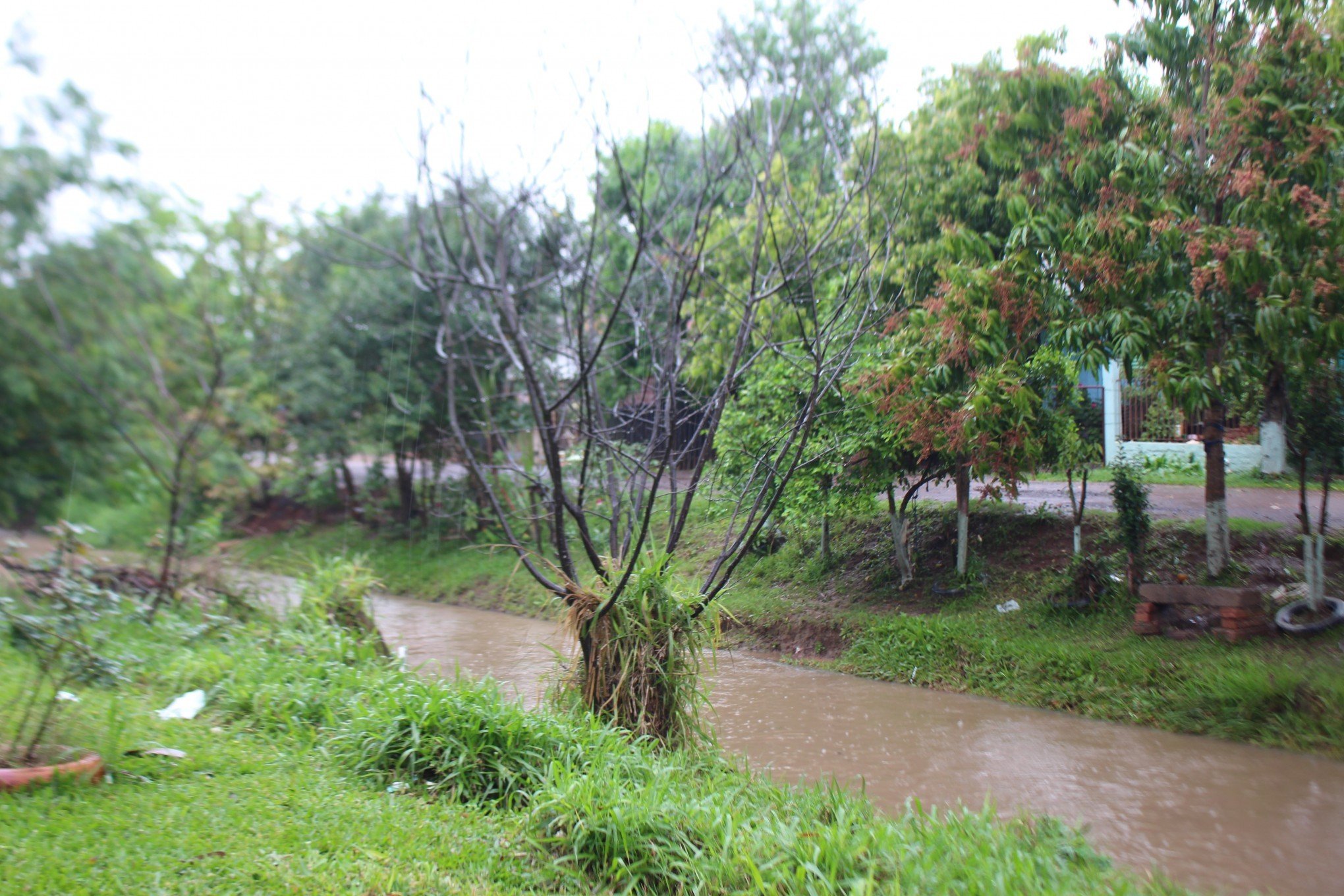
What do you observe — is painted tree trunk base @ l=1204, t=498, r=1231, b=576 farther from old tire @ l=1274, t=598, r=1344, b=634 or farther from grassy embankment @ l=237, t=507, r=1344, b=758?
old tire @ l=1274, t=598, r=1344, b=634

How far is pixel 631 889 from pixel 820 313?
4.78m

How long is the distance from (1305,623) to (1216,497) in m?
1.23

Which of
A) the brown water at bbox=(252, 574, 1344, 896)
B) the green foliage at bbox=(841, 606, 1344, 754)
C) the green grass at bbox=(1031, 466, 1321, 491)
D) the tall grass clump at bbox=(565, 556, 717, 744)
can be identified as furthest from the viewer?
the green grass at bbox=(1031, 466, 1321, 491)

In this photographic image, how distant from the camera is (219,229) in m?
5.25

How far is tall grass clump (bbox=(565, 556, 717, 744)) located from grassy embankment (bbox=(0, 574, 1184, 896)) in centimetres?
20

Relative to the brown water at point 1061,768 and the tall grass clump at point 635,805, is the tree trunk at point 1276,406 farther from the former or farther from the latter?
Answer: the tall grass clump at point 635,805

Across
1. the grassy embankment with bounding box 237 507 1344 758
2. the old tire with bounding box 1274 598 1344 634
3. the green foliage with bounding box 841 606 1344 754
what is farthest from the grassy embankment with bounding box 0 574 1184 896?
the old tire with bounding box 1274 598 1344 634

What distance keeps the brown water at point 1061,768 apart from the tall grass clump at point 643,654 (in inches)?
20.5

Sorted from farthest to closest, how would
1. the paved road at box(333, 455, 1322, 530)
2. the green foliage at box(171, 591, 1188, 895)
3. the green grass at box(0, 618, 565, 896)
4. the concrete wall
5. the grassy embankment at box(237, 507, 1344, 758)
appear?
the concrete wall → the paved road at box(333, 455, 1322, 530) → the grassy embankment at box(237, 507, 1344, 758) → the green foliage at box(171, 591, 1188, 895) → the green grass at box(0, 618, 565, 896)

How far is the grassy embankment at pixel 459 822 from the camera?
9.60 feet

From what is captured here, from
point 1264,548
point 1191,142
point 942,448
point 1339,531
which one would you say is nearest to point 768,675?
point 942,448

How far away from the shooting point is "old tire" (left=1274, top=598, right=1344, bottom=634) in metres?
6.29

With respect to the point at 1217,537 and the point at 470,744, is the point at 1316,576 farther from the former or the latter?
the point at 470,744

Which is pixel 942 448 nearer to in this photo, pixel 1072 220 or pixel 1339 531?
pixel 1072 220
